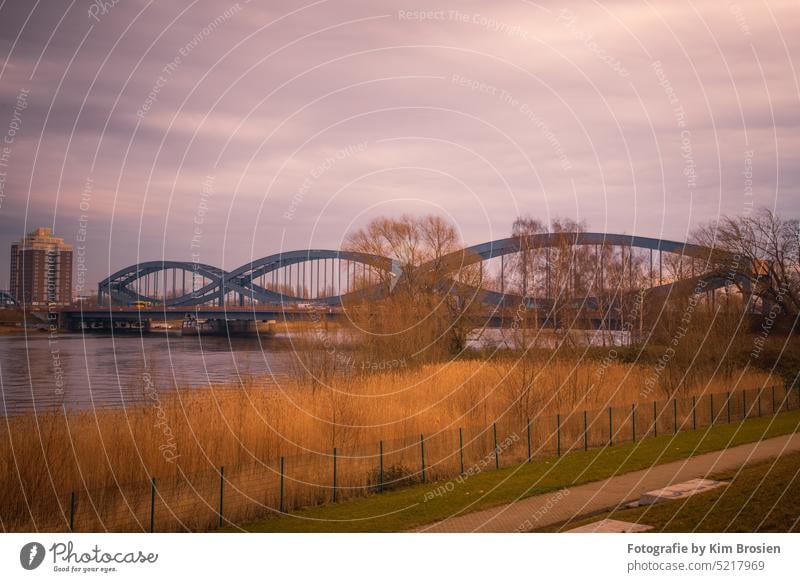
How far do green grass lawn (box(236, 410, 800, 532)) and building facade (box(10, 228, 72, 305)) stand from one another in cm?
2445

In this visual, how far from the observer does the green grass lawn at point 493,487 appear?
17.8 m

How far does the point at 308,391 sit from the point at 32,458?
1305 cm

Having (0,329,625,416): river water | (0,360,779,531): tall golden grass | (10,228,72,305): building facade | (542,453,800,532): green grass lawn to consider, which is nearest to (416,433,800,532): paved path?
(542,453,800,532): green grass lawn

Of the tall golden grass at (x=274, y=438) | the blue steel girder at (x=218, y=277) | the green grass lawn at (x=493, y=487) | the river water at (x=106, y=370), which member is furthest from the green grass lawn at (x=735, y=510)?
the blue steel girder at (x=218, y=277)

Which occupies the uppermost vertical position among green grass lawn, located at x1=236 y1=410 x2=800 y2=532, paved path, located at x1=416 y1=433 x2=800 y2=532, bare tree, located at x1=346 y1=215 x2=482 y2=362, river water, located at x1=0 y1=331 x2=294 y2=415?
bare tree, located at x1=346 y1=215 x2=482 y2=362

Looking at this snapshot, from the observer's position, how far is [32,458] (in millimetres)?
19547

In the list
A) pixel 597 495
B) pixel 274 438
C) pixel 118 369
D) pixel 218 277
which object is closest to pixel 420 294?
pixel 118 369

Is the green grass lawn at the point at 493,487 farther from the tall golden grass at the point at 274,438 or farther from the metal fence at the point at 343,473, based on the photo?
the tall golden grass at the point at 274,438

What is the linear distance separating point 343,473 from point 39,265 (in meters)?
33.7

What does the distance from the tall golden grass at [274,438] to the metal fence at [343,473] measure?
0.21 feet

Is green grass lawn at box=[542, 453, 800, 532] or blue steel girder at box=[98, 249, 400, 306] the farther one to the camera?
blue steel girder at box=[98, 249, 400, 306]

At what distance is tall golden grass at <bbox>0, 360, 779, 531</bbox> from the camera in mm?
18688

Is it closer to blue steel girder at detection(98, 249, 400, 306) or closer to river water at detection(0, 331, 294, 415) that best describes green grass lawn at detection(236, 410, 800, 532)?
river water at detection(0, 331, 294, 415)

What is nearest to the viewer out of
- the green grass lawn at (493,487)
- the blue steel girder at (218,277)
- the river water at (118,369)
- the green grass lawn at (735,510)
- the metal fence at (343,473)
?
the green grass lawn at (735,510)
